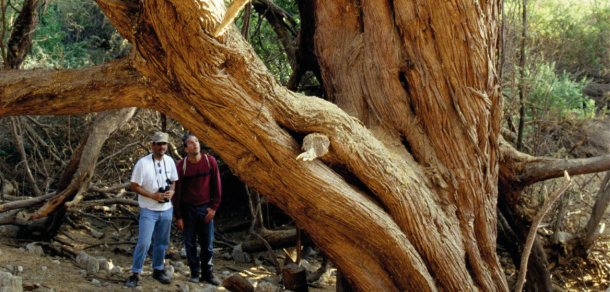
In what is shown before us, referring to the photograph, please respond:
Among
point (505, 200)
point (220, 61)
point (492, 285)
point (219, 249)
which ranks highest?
point (220, 61)

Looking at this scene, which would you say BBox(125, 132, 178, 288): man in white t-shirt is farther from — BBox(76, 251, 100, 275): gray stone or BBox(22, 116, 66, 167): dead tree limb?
BBox(22, 116, 66, 167): dead tree limb

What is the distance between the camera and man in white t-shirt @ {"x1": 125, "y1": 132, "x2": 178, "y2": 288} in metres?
5.01

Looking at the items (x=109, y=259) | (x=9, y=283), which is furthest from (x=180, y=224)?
(x=9, y=283)

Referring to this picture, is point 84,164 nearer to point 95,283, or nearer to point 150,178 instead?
point 150,178

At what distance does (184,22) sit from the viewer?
3.01 m

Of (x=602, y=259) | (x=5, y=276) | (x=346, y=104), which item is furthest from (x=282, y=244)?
(x=602, y=259)

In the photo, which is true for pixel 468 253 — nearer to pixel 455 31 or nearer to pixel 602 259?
pixel 455 31

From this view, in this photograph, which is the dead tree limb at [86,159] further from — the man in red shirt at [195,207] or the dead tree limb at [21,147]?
the dead tree limb at [21,147]

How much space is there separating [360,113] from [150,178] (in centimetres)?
217

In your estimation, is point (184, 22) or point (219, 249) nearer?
point (184, 22)

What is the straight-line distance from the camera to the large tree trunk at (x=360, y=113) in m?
3.29

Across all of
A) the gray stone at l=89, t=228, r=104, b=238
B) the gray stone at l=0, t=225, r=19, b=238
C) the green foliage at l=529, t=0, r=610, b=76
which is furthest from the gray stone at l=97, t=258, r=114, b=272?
the green foliage at l=529, t=0, r=610, b=76

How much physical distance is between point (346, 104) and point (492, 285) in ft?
6.38

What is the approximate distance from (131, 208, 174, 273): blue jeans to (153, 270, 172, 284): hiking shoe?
43 millimetres
